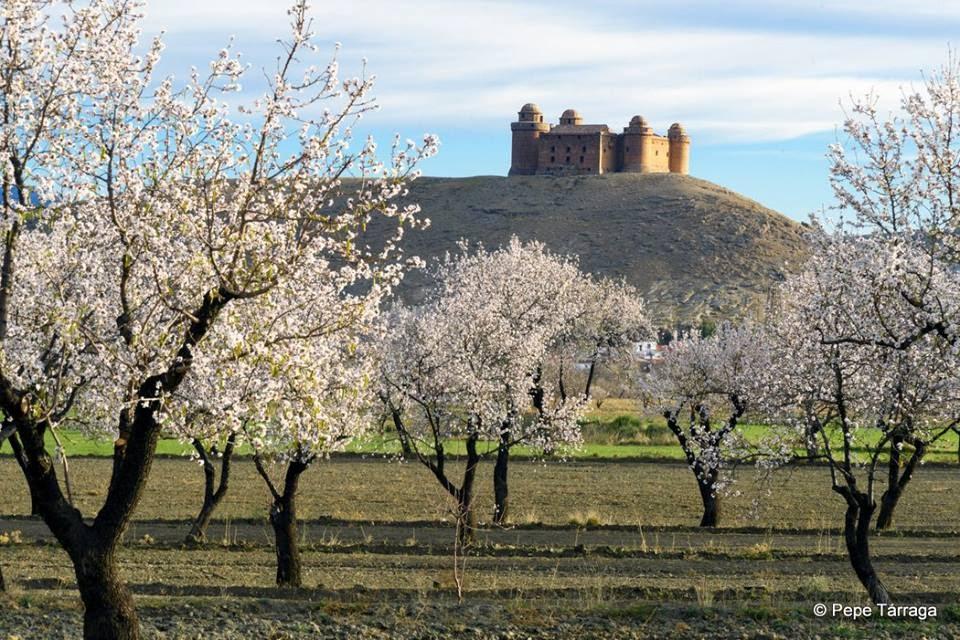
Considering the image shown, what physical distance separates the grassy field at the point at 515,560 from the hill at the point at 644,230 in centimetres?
8216

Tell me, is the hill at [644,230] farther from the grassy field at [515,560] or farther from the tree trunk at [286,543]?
the tree trunk at [286,543]

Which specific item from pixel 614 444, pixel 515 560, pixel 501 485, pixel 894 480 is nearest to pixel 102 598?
pixel 515 560

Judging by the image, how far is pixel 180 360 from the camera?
10.4 meters

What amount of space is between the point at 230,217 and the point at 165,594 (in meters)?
9.34

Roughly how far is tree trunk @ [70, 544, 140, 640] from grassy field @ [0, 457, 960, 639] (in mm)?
1143

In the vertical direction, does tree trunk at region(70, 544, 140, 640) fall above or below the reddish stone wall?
below

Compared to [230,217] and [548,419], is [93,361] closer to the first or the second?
[230,217]

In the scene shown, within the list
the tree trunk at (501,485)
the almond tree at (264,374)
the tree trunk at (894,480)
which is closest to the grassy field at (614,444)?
the tree trunk at (501,485)

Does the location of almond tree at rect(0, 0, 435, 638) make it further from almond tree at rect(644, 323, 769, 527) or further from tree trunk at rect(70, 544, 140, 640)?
almond tree at rect(644, 323, 769, 527)

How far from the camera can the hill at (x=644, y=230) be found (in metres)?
136

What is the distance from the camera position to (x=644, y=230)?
159500mm

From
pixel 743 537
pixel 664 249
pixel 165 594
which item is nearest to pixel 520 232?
pixel 664 249

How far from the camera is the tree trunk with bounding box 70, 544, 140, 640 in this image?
11.4 m

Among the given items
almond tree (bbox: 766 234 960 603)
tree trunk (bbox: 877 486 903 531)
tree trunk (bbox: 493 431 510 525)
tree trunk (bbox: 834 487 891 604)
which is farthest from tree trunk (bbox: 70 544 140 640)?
tree trunk (bbox: 877 486 903 531)
